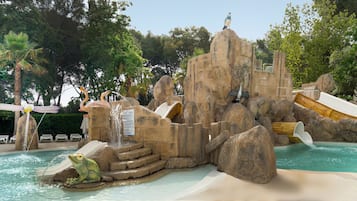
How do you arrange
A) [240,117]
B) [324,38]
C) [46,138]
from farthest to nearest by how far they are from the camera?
1. [324,38]
2. [46,138]
3. [240,117]

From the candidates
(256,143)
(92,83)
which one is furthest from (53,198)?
(92,83)

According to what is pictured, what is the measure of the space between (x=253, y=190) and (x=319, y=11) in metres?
26.6

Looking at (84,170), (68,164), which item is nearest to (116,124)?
(68,164)

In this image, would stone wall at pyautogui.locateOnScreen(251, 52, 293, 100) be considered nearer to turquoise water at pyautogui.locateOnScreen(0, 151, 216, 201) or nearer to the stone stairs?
turquoise water at pyautogui.locateOnScreen(0, 151, 216, 201)

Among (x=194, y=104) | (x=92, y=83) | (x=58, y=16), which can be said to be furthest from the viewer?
(x=92, y=83)

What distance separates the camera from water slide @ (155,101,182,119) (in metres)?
15.1

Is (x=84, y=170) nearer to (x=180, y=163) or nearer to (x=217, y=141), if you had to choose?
(x=180, y=163)

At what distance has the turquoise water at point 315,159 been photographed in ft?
29.5

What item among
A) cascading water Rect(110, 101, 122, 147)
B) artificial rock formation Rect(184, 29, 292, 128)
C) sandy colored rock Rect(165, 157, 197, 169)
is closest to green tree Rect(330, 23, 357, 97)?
artificial rock formation Rect(184, 29, 292, 128)

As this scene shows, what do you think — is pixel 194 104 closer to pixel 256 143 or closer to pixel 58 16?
pixel 256 143

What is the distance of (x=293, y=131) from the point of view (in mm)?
14359

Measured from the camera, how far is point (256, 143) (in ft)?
21.4

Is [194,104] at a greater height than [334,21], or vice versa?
[334,21]

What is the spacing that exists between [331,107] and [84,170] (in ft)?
56.7
